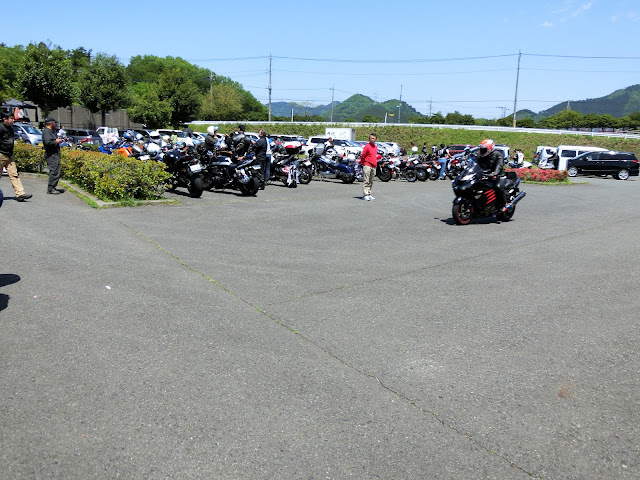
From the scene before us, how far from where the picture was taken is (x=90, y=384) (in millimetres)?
3734

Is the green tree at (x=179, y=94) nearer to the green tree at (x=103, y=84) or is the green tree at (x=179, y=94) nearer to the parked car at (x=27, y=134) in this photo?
the green tree at (x=103, y=84)

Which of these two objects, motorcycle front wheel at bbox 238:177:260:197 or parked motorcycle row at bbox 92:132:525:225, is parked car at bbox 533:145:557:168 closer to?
parked motorcycle row at bbox 92:132:525:225

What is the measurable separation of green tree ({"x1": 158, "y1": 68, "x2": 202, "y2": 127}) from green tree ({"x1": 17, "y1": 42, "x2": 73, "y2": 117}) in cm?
1539

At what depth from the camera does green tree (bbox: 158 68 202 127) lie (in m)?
57.2

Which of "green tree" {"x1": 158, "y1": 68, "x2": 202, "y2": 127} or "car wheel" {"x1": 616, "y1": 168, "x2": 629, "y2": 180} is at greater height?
"green tree" {"x1": 158, "y1": 68, "x2": 202, "y2": 127}

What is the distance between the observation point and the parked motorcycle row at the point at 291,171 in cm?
1120

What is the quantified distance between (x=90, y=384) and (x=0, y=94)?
62801 millimetres

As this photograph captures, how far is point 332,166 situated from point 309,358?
16.4 metres

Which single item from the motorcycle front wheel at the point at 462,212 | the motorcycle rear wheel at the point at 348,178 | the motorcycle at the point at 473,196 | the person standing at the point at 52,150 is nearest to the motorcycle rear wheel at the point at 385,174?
the motorcycle rear wheel at the point at 348,178

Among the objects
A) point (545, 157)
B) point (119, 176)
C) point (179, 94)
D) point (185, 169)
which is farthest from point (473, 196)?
point (179, 94)

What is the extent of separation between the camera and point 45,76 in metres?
40.4

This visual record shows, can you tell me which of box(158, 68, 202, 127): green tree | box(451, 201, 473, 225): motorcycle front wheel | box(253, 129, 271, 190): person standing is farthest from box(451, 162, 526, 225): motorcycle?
box(158, 68, 202, 127): green tree

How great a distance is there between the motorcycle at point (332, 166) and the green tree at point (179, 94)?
40.7 m

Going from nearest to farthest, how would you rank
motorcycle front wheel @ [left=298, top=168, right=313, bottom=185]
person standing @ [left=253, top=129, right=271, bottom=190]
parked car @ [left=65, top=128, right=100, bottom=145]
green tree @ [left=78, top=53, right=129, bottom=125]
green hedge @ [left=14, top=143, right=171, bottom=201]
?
1. green hedge @ [left=14, top=143, right=171, bottom=201]
2. person standing @ [left=253, top=129, right=271, bottom=190]
3. motorcycle front wheel @ [left=298, top=168, right=313, bottom=185]
4. parked car @ [left=65, top=128, right=100, bottom=145]
5. green tree @ [left=78, top=53, right=129, bottom=125]
